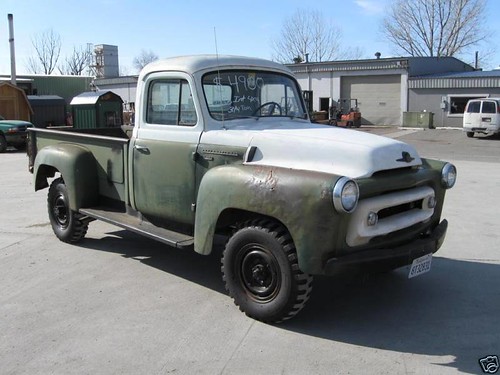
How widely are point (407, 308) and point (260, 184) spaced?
1.75 metres

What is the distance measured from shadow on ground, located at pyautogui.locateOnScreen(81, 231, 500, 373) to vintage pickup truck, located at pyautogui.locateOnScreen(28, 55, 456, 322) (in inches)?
17.5

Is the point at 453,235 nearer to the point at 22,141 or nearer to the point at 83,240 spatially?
the point at 83,240

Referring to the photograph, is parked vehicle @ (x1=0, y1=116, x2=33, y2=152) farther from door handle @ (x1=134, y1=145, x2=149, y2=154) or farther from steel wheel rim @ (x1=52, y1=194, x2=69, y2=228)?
door handle @ (x1=134, y1=145, x2=149, y2=154)

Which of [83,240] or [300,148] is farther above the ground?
[300,148]

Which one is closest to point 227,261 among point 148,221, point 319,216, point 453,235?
point 319,216

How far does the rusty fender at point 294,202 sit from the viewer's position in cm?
365

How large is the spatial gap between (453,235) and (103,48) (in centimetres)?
5517

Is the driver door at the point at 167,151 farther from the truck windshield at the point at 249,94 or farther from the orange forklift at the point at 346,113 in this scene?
the orange forklift at the point at 346,113

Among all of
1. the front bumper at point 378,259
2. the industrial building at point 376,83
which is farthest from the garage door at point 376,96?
the front bumper at point 378,259

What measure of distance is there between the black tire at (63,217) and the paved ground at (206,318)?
0.53ft

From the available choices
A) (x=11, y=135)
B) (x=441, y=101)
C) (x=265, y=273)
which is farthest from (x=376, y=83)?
(x=265, y=273)

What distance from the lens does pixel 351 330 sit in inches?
161

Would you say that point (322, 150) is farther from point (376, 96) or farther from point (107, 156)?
point (376, 96)

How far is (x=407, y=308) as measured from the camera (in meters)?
4.52
